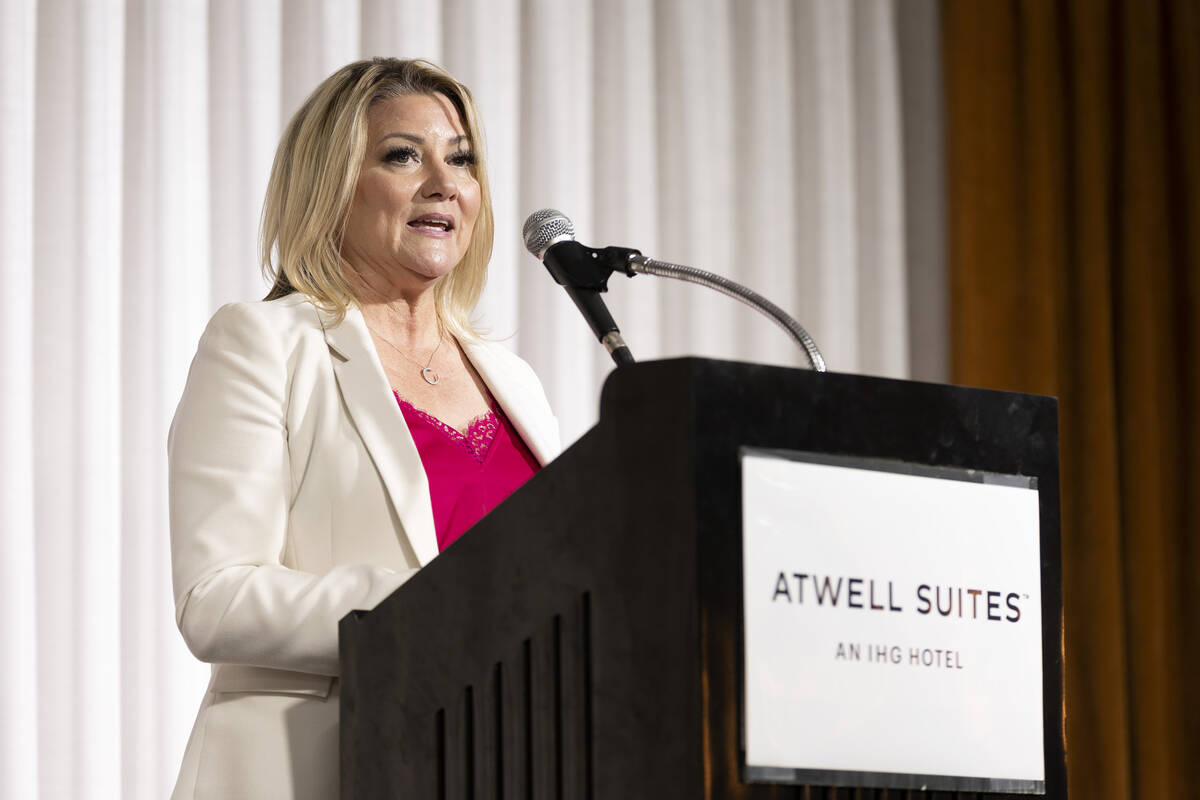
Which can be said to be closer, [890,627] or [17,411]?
[890,627]

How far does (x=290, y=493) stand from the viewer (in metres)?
1.60

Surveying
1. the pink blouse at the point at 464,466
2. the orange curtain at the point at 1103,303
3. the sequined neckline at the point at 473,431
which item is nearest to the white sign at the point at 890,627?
the pink blouse at the point at 464,466

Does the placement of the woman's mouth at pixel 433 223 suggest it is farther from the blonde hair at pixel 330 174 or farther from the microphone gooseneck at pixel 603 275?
the microphone gooseneck at pixel 603 275

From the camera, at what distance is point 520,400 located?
1.89 meters

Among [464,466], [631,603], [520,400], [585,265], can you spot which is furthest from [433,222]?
[631,603]

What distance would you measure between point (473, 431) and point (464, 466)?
0.08 m

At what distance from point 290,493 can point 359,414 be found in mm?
111

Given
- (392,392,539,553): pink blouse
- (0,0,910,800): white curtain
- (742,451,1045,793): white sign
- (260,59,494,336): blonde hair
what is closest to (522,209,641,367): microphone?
(392,392,539,553): pink blouse

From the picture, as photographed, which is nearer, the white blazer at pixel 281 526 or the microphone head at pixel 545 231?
the white blazer at pixel 281 526

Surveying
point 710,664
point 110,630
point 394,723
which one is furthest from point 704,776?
point 110,630

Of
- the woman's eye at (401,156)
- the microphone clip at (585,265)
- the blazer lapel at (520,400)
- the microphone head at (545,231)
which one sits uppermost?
the woman's eye at (401,156)

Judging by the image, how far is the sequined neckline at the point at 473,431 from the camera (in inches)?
69.1

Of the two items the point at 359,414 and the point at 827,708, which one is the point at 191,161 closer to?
the point at 359,414

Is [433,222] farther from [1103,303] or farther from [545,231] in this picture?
[1103,303]
